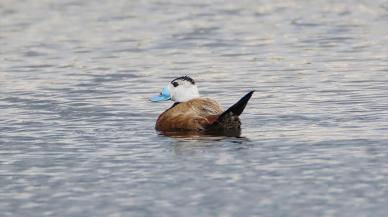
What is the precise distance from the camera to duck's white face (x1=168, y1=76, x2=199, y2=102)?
51.8ft

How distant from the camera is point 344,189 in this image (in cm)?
1119

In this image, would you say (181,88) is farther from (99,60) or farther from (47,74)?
(99,60)

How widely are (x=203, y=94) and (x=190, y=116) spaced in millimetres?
3221

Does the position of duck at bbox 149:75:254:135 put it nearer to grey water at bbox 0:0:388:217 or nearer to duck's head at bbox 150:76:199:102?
duck's head at bbox 150:76:199:102

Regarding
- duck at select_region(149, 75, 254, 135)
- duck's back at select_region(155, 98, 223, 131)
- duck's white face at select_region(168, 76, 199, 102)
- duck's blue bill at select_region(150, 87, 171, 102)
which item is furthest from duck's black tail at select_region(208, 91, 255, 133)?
duck's blue bill at select_region(150, 87, 171, 102)

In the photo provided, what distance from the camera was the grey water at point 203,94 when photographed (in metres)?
11.2

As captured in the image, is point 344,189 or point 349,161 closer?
point 344,189

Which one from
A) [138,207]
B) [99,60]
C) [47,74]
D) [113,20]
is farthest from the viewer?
[113,20]

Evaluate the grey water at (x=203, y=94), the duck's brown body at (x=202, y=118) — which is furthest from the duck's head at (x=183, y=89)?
the grey water at (x=203, y=94)

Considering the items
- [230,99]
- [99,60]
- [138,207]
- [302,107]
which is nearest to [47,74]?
[99,60]

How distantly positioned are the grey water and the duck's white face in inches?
18.2

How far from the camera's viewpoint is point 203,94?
60.3ft

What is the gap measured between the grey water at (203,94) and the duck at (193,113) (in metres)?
0.25

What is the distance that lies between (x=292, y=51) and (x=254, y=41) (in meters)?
1.82
